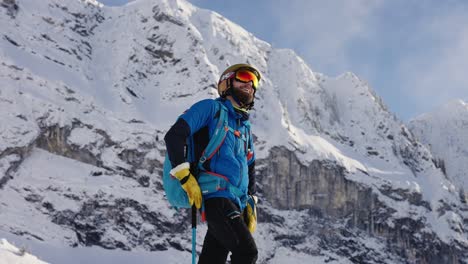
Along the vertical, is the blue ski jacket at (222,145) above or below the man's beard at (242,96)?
below

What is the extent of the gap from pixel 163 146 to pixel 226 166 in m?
85.1

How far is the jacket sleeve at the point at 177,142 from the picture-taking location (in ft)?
16.7

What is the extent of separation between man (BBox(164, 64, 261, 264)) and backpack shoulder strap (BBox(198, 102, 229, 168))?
1.3 inches

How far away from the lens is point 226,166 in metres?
5.29

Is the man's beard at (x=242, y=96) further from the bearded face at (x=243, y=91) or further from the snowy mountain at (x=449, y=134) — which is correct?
the snowy mountain at (x=449, y=134)

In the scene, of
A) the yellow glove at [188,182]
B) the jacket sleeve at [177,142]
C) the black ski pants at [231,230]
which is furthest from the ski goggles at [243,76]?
the black ski pants at [231,230]

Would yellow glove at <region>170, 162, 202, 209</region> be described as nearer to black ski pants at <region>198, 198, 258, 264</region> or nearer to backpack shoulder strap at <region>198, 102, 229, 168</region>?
black ski pants at <region>198, 198, 258, 264</region>

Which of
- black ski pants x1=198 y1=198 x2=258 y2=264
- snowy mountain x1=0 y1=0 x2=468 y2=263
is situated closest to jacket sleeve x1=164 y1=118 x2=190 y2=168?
black ski pants x1=198 y1=198 x2=258 y2=264

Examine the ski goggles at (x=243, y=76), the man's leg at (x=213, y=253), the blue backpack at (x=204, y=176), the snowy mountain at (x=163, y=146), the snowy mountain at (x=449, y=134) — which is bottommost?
the man's leg at (x=213, y=253)

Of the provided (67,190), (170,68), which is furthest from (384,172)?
(67,190)

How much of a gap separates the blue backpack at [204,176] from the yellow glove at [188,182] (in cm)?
13

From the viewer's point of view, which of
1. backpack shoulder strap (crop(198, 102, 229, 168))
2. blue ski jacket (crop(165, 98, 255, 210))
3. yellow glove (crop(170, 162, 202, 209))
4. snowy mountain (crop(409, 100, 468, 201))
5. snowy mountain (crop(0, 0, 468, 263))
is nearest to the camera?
yellow glove (crop(170, 162, 202, 209))

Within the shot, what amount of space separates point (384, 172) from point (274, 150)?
2313 centimetres

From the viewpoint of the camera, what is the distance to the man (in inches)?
196
